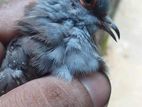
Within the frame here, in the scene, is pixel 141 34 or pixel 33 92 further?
pixel 141 34

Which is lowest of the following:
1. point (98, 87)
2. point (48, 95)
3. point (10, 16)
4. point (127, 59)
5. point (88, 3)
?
point (127, 59)

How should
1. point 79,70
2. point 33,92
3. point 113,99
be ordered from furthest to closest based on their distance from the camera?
A: point 113,99
point 79,70
point 33,92

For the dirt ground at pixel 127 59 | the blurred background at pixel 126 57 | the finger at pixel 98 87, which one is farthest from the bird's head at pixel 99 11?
the dirt ground at pixel 127 59

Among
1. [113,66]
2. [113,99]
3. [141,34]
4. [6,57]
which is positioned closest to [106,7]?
[6,57]

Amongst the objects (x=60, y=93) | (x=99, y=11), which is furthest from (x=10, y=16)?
(x=60, y=93)

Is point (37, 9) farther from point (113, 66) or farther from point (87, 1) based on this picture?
point (113, 66)

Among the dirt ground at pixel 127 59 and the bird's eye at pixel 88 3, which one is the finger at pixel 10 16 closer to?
the bird's eye at pixel 88 3

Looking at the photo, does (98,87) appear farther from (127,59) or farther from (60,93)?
(127,59)
